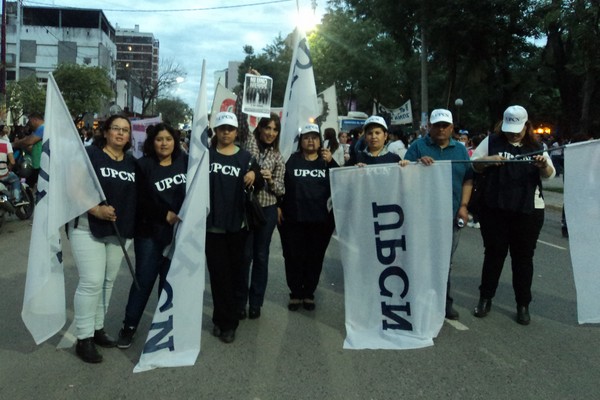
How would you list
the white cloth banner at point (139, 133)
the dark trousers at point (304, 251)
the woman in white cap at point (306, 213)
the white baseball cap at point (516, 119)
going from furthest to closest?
the white cloth banner at point (139, 133) → the dark trousers at point (304, 251) → the woman in white cap at point (306, 213) → the white baseball cap at point (516, 119)

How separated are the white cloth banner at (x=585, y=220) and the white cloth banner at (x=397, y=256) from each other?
0.91 m

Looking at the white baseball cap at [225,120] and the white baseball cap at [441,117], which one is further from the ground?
the white baseball cap at [441,117]

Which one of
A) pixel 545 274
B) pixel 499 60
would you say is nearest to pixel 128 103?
pixel 499 60

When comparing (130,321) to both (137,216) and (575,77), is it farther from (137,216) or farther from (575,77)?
(575,77)

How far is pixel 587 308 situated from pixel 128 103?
91.5 metres

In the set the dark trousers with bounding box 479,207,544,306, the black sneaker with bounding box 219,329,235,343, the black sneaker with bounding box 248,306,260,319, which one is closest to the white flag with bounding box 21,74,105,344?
the black sneaker with bounding box 219,329,235,343

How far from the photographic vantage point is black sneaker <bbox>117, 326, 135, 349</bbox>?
4.30 m

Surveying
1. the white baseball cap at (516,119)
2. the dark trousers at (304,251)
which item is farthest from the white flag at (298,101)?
the white baseball cap at (516,119)

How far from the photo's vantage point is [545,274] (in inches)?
275

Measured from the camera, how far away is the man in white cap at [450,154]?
4871 millimetres

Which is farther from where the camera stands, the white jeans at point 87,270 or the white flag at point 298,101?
the white flag at point 298,101

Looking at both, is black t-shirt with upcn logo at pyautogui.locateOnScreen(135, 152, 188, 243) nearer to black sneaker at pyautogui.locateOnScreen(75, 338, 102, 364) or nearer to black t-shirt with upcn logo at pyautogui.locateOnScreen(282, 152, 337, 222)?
black sneaker at pyautogui.locateOnScreen(75, 338, 102, 364)

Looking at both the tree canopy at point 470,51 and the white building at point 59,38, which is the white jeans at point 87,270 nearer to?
the tree canopy at point 470,51

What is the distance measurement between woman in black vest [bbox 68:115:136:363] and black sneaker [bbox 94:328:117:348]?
0.15 metres
